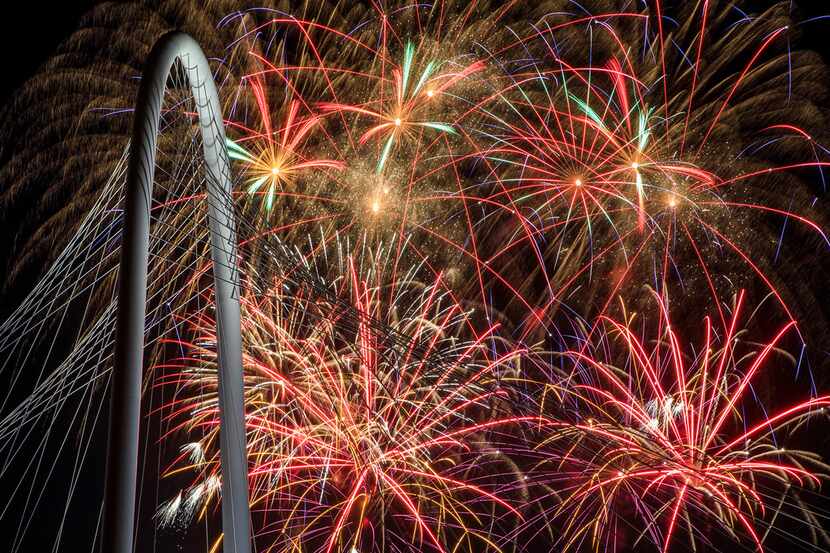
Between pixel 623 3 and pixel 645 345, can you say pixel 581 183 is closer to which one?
pixel 623 3

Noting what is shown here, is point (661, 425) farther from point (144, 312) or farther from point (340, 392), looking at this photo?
point (144, 312)

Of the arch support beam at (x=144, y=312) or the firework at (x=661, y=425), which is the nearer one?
the arch support beam at (x=144, y=312)

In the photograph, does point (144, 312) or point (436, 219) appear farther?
point (436, 219)

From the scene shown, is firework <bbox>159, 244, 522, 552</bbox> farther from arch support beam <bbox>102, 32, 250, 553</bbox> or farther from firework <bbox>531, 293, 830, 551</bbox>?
arch support beam <bbox>102, 32, 250, 553</bbox>

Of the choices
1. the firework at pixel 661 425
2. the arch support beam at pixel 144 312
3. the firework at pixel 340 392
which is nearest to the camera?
the arch support beam at pixel 144 312

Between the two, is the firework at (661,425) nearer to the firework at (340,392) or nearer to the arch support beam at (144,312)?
the firework at (340,392)

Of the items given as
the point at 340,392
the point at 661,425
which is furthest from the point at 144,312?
the point at 661,425

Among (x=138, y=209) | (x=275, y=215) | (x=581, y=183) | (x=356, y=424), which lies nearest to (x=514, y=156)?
(x=581, y=183)

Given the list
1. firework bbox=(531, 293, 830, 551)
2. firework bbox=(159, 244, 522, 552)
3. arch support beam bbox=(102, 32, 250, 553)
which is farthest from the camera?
firework bbox=(159, 244, 522, 552)
